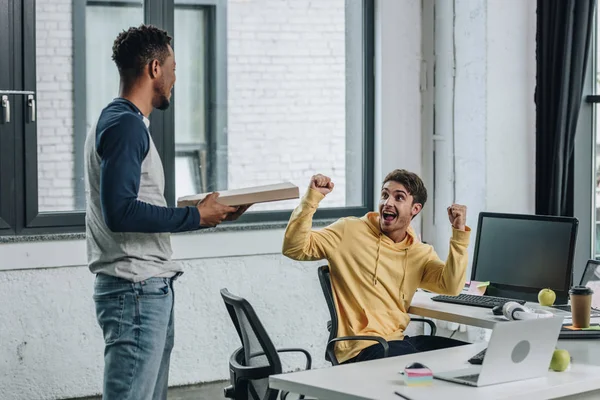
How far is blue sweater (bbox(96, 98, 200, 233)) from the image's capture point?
2584 millimetres

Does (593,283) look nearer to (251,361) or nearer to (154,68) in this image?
(251,361)

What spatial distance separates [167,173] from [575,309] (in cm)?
233

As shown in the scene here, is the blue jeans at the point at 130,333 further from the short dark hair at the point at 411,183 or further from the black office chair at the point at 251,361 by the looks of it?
the short dark hair at the point at 411,183

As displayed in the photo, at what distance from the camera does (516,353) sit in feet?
7.81

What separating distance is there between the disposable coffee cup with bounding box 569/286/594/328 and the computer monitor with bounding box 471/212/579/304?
0.36m

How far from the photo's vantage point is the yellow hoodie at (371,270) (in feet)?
11.2

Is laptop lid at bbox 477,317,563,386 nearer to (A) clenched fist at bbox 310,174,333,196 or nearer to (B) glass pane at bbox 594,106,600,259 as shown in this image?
(A) clenched fist at bbox 310,174,333,196

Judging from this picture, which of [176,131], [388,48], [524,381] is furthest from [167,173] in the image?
[524,381]

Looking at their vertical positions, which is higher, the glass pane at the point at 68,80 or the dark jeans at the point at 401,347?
the glass pane at the point at 68,80

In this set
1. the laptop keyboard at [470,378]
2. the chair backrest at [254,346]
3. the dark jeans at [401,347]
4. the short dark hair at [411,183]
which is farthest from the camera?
the short dark hair at [411,183]

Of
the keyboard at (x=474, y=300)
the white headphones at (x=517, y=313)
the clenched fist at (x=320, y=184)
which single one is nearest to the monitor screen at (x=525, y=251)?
the keyboard at (x=474, y=300)

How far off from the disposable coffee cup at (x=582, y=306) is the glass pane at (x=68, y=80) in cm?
247

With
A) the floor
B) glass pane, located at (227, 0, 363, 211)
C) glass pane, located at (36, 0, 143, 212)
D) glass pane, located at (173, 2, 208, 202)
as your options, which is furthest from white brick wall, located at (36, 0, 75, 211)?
the floor

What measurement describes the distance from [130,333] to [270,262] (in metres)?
2.26
